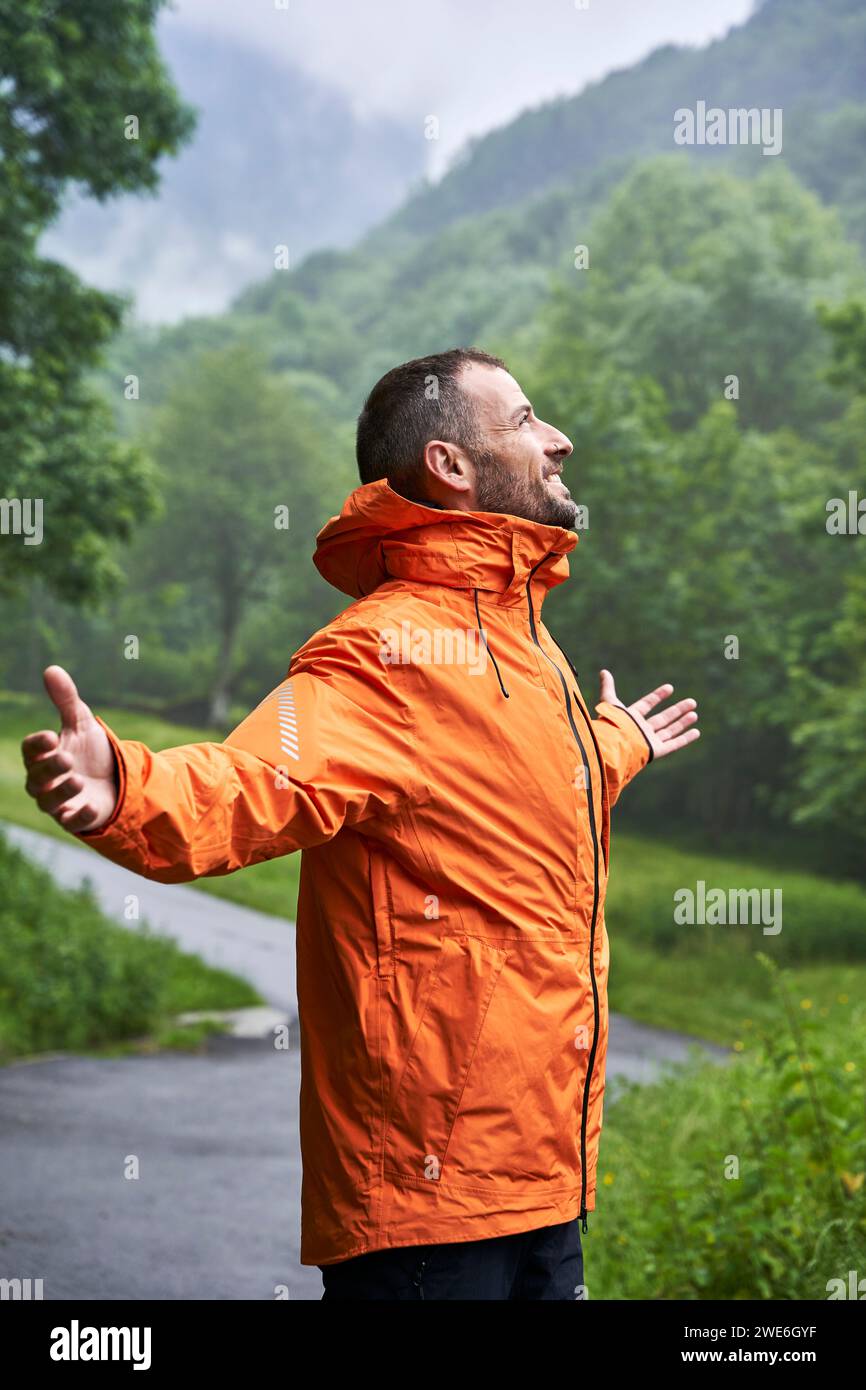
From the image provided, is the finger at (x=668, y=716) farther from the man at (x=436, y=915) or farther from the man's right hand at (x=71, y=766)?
the man's right hand at (x=71, y=766)

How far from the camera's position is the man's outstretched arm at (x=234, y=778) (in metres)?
1.68

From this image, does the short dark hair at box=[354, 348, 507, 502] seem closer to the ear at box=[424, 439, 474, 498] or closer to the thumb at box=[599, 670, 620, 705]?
the ear at box=[424, 439, 474, 498]

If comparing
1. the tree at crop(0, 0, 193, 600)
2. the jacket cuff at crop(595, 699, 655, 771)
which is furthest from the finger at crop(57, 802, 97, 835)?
the tree at crop(0, 0, 193, 600)

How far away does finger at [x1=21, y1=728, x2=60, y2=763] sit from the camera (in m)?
1.63

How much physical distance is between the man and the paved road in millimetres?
3302

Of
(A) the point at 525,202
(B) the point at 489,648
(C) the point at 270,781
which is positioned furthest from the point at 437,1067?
(A) the point at 525,202

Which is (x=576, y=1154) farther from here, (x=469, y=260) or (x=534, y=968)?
(x=469, y=260)

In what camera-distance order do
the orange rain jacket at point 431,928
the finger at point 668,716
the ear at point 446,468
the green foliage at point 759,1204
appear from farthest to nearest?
the green foliage at point 759,1204 < the finger at point 668,716 < the ear at point 446,468 < the orange rain jacket at point 431,928

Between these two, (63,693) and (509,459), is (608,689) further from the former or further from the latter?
(63,693)

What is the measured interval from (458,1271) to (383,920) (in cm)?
57

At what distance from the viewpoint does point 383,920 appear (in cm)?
208

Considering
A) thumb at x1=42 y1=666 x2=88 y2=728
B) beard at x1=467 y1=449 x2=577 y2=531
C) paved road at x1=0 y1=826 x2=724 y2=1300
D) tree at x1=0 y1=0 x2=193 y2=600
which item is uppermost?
tree at x1=0 y1=0 x2=193 y2=600

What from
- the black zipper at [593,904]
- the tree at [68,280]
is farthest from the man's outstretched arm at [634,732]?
the tree at [68,280]

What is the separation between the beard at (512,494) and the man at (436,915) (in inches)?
2.8
